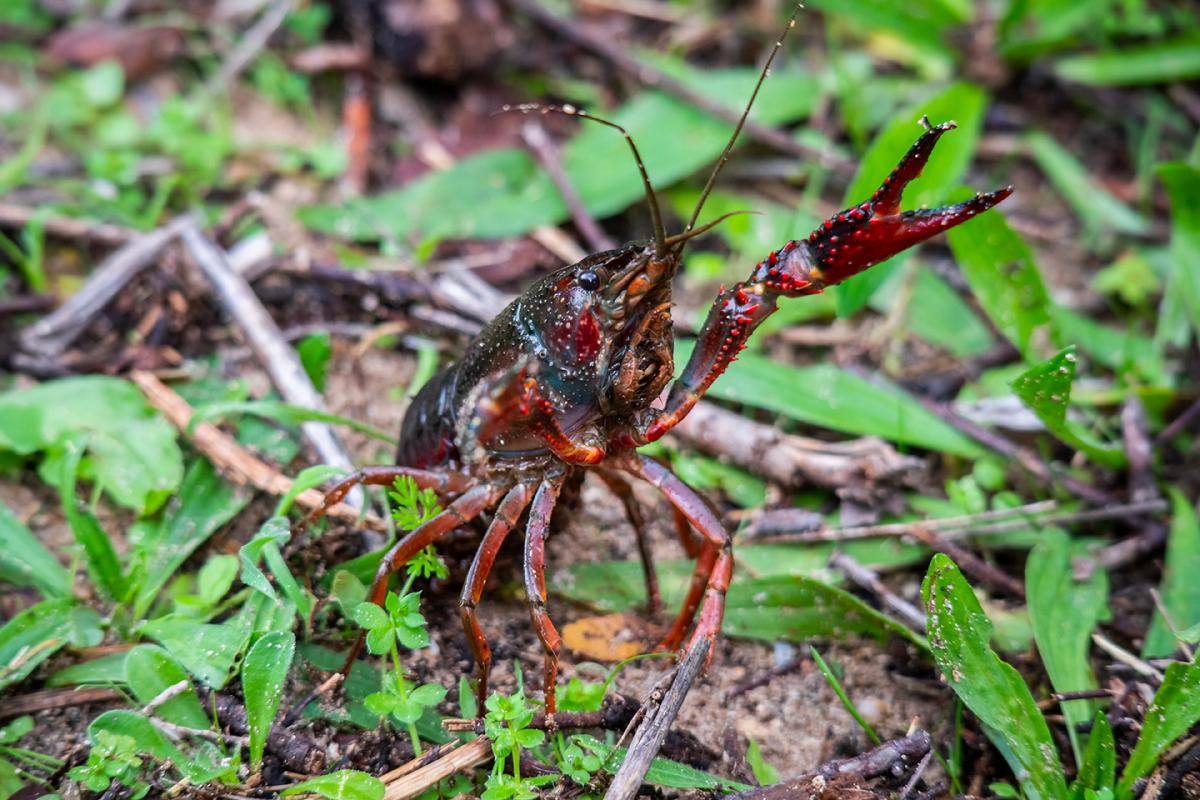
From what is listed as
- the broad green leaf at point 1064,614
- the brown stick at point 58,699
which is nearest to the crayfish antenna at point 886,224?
the broad green leaf at point 1064,614

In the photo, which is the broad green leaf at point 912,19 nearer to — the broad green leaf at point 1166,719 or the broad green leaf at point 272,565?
the broad green leaf at point 1166,719

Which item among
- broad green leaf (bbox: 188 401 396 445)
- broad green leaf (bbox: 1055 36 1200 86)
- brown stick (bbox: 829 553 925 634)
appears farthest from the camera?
broad green leaf (bbox: 1055 36 1200 86)

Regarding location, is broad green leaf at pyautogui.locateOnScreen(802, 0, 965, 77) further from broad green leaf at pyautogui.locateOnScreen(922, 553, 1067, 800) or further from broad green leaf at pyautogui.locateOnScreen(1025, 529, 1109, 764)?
broad green leaf at pyautogui.locateOnScreen(922, 553, 1067, 800)

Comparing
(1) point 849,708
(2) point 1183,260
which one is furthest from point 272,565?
(2) point 1183,260

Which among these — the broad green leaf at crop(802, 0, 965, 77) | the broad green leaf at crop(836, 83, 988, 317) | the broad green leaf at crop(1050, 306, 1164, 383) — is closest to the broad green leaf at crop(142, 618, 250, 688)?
the broad green leaf at crop(836, 83, 988, 317)

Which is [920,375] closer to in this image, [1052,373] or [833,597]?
[1052,373]
